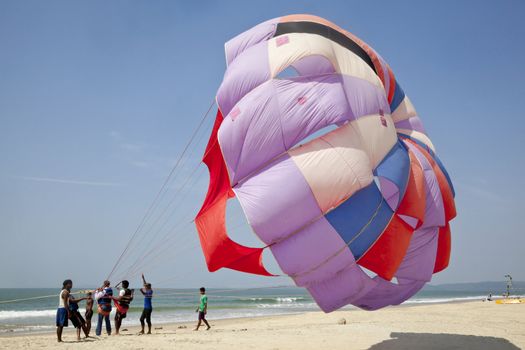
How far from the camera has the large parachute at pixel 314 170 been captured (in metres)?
6.55

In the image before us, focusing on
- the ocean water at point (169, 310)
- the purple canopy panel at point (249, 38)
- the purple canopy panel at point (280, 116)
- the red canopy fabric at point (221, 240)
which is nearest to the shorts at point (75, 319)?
the ocean water at point (169, 310)

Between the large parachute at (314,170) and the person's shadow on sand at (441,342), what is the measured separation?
8.56 ft

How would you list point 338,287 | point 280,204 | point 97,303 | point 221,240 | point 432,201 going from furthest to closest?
point 97,303
point 432,201
point 338,287
point 221,240
point 280,204

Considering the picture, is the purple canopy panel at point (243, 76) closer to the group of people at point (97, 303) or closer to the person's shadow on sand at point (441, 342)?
the group of people at point (97, 303)

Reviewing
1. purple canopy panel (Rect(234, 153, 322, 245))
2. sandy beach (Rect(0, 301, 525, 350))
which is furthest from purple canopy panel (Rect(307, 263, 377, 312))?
sandy beach (Rect(0, 301, 525, 350))

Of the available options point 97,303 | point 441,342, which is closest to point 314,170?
point 441,342

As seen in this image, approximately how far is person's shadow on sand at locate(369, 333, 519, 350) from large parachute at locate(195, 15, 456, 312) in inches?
103

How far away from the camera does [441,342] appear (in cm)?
1006

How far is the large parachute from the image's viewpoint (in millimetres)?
6551

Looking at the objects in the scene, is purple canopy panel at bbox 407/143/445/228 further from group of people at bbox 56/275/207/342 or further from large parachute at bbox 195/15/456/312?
group of people at bbox 56/275/207/342

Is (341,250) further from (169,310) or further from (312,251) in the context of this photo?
(169,310)

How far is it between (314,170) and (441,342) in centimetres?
596

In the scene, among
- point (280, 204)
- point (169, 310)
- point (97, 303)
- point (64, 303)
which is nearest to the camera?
point (280, 204)

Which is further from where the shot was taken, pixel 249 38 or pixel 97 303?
pixel 97 303
